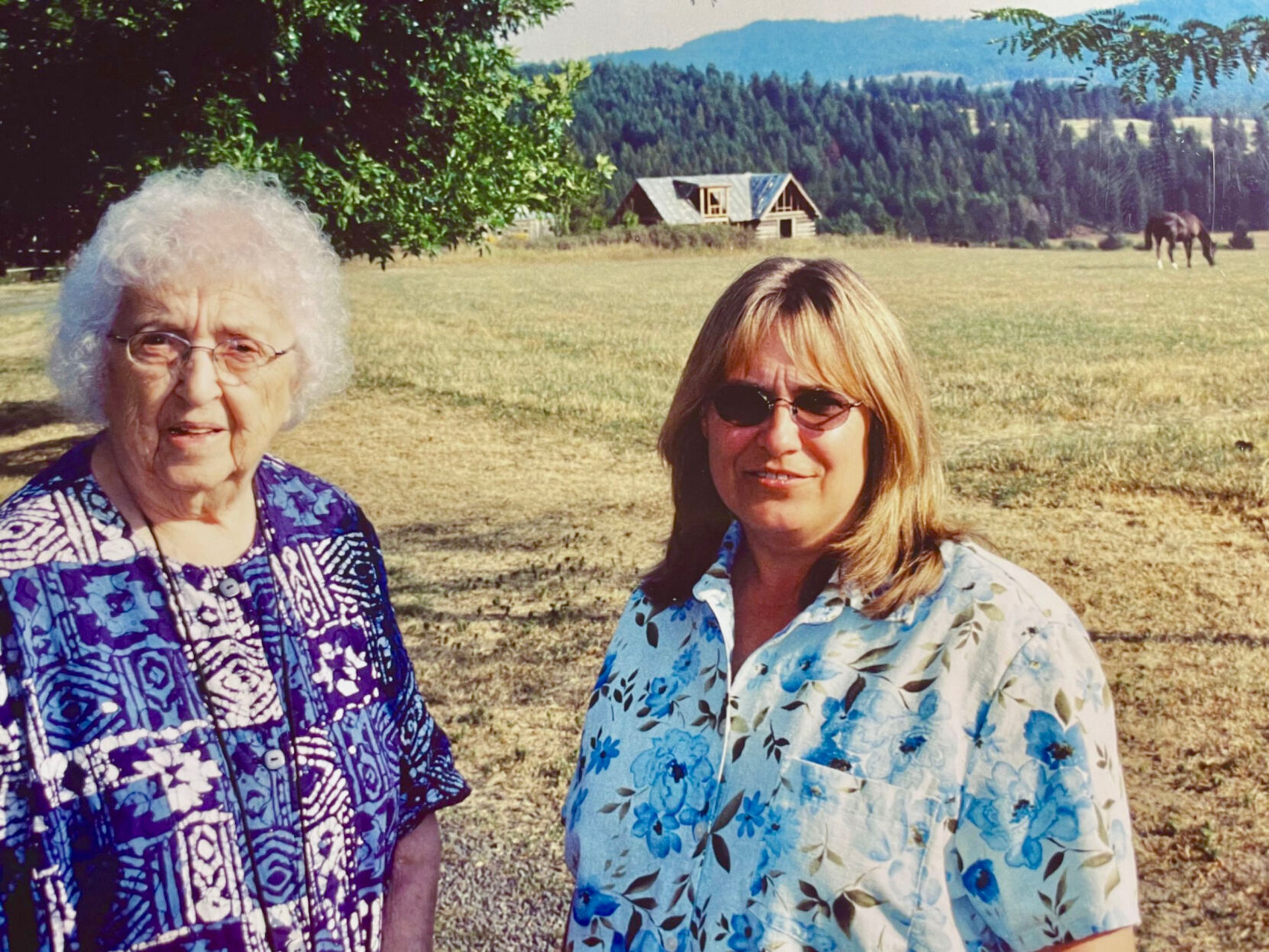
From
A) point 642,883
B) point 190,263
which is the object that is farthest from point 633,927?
point 190,263

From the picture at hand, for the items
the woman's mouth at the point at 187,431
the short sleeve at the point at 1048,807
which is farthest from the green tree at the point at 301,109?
the short sleeve at the point at 1048,807

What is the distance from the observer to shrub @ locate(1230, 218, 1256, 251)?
4.75 m

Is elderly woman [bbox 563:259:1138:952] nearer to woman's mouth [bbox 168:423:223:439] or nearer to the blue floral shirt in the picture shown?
the blue floral shirt

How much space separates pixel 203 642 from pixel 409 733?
0.43 m

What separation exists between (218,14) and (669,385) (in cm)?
389

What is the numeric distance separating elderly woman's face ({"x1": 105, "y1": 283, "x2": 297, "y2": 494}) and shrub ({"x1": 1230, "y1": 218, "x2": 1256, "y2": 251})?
13.8 ft

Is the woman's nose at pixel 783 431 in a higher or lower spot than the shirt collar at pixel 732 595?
higher

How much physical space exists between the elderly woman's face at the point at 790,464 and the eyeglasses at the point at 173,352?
780 millimetres

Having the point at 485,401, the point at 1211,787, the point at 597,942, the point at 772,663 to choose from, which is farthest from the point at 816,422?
the point at 485,401

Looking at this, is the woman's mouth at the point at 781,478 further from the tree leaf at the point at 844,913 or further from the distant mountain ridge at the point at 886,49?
the distant mountain ridge at the point at 886,49

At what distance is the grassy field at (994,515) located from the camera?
3.92 metres

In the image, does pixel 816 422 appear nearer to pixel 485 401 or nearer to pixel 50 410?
pixel 485 401

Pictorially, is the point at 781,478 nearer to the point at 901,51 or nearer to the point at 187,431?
the point at 187,431

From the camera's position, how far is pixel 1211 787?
405cm
